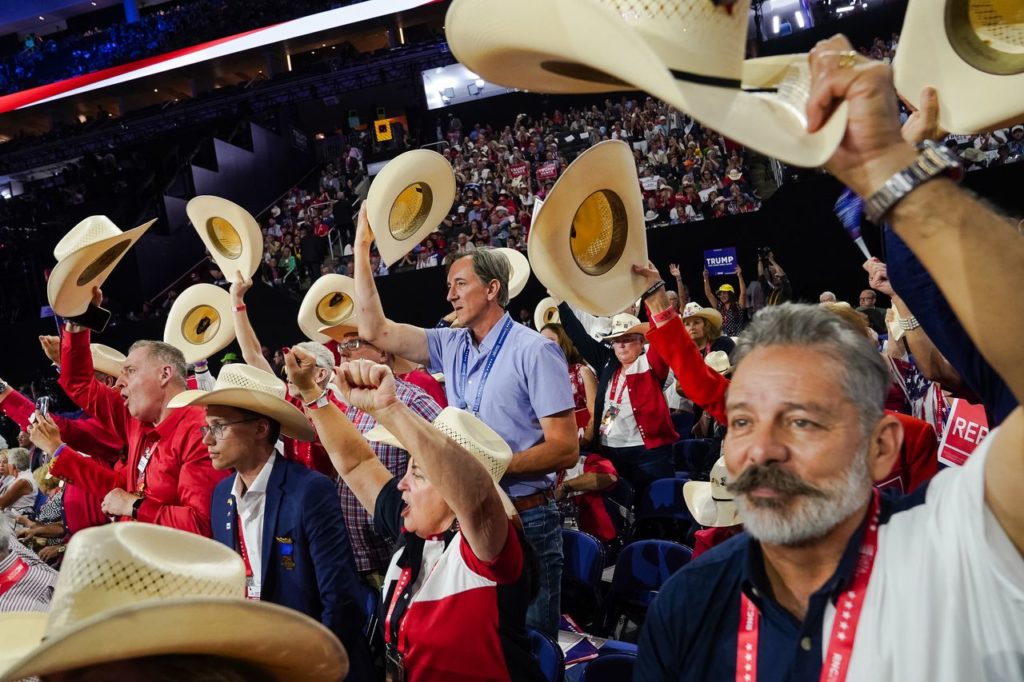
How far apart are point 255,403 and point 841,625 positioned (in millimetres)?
2068

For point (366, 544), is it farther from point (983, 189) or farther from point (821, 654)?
point (983, 189)

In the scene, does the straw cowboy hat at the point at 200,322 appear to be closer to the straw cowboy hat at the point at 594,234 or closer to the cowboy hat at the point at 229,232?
the cowboy hat at the point at 229,232

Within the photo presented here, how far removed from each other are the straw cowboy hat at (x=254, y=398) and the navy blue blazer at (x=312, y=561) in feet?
0.91

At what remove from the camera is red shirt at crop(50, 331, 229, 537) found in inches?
118

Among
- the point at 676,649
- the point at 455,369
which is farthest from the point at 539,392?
the point at 676,649

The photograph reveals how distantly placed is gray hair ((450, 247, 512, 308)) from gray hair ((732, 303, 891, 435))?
5.69 ft

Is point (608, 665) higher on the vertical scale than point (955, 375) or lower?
lower

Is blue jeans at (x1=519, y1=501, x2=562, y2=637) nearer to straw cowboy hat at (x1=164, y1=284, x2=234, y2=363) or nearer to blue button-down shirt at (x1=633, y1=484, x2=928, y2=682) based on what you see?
blue button-down shirt at (x1=633, y1=484, x2=928, y2=682)

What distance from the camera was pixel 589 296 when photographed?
2.02 metres

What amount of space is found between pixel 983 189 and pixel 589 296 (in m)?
9.13

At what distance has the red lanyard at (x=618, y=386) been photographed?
16.5 feet

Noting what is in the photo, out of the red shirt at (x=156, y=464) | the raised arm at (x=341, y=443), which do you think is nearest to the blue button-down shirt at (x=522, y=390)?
the raised arm at (x=341, y=443)

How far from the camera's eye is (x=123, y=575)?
1.40 m

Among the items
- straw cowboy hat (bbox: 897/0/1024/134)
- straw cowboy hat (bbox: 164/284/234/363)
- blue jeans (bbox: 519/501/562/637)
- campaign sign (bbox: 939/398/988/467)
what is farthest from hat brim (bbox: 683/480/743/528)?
straw cowboy hat (bbox: 164/284/234/363)
